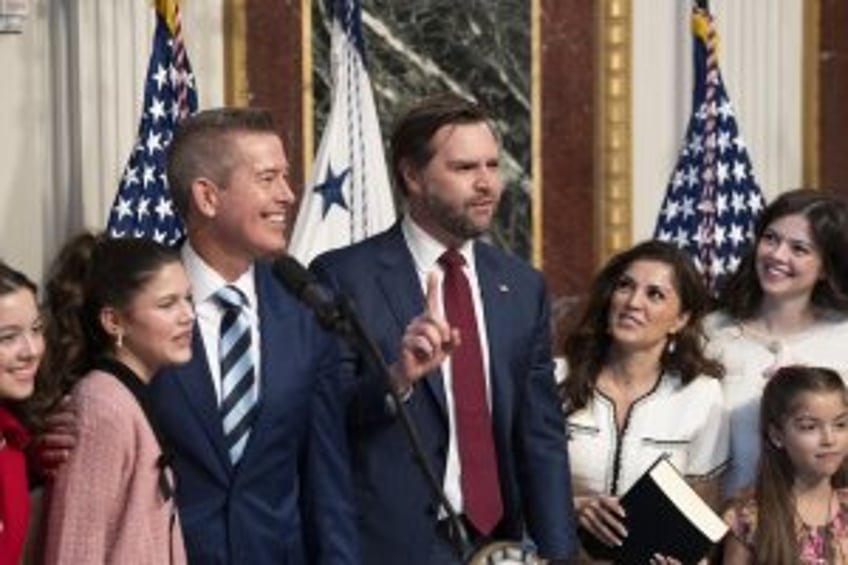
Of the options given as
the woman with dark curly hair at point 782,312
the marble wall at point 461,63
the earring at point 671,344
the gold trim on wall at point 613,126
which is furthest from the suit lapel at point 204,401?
the gold trim on wall at point 613,126

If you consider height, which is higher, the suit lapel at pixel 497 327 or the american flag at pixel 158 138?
the american flag at pixel 158 138

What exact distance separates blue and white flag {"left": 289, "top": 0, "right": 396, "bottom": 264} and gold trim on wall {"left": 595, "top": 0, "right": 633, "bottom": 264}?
96 cm

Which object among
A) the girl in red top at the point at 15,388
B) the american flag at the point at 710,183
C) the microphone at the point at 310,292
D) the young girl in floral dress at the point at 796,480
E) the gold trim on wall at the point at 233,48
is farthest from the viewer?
the american flag at the point at 710,183

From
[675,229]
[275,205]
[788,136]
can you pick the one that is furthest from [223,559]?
[788,136]

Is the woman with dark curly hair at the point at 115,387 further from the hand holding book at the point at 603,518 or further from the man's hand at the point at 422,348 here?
the hand holding book at the point at 603,518

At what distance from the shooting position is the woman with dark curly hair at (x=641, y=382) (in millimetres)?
5152

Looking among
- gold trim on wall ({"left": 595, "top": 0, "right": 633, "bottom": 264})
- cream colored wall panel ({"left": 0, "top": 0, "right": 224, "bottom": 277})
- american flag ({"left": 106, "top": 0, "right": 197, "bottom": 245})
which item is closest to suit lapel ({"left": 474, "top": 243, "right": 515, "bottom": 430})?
american flag ({"left": 106, "top": 0, "right": 197, "bottom": 245})

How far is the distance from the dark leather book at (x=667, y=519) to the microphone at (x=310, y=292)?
4.70ft

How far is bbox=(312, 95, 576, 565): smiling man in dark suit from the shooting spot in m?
4.57

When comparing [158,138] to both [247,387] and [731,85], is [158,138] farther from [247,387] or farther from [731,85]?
[731,85]

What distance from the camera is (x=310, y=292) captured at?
364 cm

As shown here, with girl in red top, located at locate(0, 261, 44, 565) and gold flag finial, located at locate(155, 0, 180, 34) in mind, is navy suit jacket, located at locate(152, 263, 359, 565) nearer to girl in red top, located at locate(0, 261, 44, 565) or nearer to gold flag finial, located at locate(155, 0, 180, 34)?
girl in red top, located at locate(0, 261, 44, 565)

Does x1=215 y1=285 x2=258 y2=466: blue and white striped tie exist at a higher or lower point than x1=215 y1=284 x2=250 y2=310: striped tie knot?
lower

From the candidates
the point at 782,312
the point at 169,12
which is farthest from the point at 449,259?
the point at 169,12
